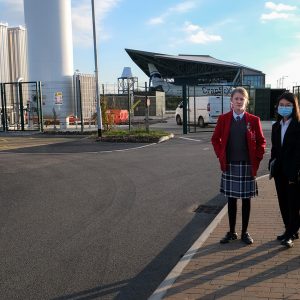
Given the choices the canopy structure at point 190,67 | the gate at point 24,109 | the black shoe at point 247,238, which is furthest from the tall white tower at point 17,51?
the canopy structure at point 190,67

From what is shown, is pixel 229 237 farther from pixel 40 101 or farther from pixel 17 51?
pixel 17 51

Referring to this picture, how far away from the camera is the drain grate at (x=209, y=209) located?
760 centimetres

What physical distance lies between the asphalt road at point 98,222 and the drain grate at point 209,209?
41 mm

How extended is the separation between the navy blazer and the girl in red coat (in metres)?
0.22

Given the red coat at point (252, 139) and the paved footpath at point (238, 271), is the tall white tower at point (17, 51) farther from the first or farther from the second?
the paved footpath at point (238, 271)

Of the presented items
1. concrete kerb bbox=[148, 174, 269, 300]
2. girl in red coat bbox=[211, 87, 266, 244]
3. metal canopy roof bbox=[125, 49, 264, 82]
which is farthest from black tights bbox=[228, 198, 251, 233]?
metal canopy roof bbox=[125, 49, 264, 82]

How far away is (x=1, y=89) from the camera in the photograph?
90.9 feet

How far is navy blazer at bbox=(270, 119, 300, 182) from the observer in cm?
517

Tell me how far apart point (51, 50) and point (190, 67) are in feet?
285

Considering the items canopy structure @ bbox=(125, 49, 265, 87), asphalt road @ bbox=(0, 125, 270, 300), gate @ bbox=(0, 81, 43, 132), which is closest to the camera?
asphalt road @ bbox=(0, 125, 270, 300)

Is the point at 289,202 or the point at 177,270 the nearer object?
the point at 177,270

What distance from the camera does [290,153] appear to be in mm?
5219

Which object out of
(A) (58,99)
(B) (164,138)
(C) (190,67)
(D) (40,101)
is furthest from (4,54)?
(C) (190,67)

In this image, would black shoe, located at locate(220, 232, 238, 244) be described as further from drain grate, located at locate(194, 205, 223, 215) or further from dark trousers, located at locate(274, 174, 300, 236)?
drain grate, located at locate(194, 205, 223, 215)
